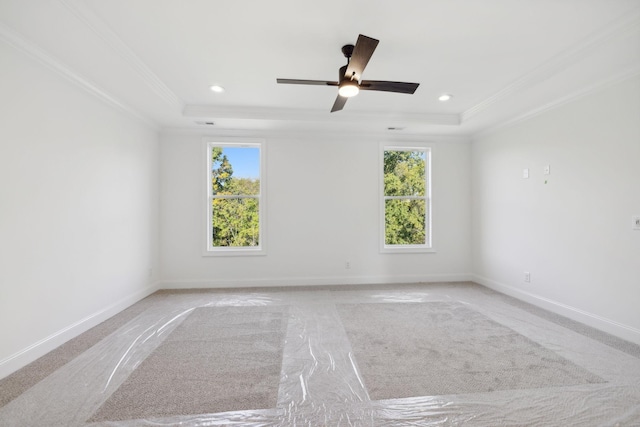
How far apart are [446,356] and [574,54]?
9.18 feet

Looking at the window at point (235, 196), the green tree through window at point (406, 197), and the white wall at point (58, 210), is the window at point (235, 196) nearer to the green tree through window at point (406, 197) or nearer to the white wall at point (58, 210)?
the white wall at point (58, 210)

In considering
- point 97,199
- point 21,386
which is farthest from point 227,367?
point 97,199

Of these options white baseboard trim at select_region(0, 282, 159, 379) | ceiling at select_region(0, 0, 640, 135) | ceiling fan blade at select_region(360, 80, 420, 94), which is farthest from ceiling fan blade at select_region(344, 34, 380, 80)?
white baseboard trim at select_region(0, 282, 159, 379)

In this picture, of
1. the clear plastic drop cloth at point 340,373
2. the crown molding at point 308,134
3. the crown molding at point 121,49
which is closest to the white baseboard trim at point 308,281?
the clear plastic drop cloth at point 340,373

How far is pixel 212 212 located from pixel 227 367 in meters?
2.77

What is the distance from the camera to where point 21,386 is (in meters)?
1.85

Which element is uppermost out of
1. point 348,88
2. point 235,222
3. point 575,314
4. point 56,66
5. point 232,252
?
point 56,66

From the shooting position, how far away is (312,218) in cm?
443

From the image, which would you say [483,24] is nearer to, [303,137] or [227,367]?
[303,137]

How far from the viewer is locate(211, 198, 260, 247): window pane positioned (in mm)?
4402

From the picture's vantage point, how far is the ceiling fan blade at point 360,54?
70.9 inches

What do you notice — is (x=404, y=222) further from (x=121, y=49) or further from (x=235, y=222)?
(x=121, y=49)

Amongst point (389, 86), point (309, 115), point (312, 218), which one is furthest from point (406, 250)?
point (389, 86)

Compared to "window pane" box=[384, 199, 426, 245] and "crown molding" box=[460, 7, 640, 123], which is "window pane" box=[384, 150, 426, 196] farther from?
"crown molding" box=[460, 7, 640, 123]
